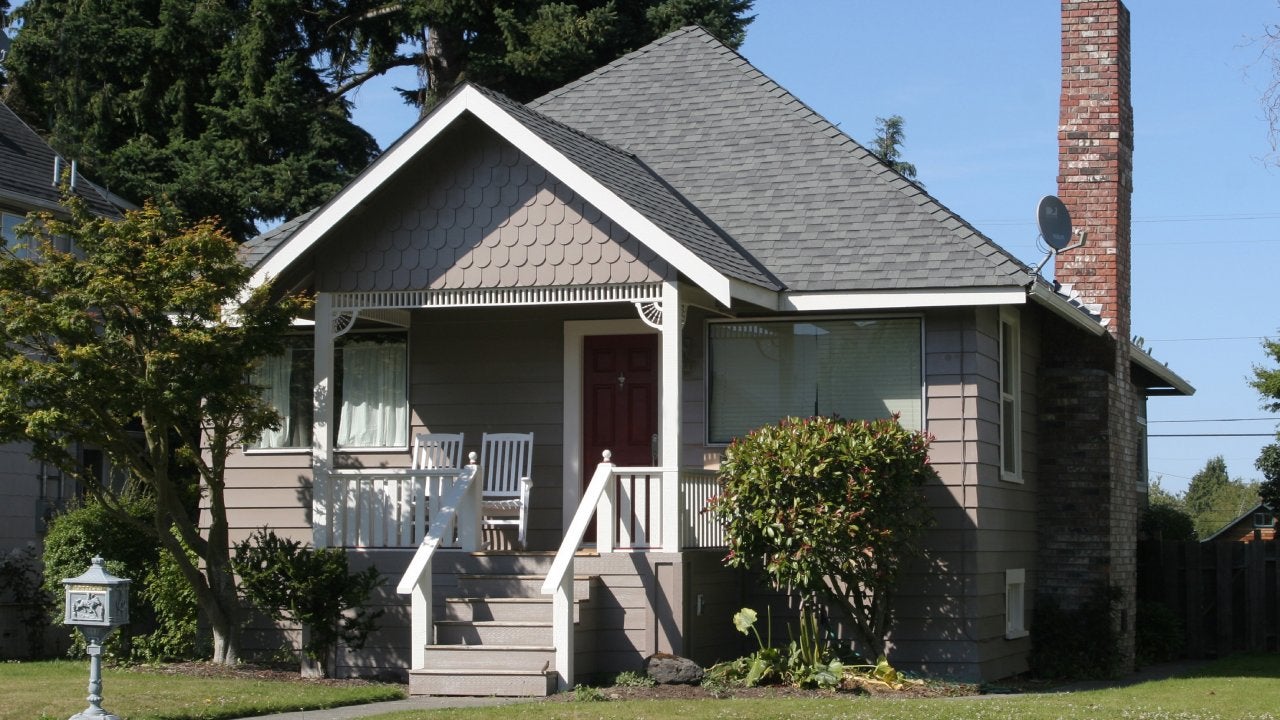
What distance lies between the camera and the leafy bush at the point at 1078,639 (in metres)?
15.9

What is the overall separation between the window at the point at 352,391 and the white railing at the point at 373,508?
1.76 m

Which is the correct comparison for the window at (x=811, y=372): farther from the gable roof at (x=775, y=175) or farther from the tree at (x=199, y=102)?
the tree at (x=199, y=102)

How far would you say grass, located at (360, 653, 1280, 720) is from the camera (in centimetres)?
1076

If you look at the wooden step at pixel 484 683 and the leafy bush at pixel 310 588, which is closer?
the wooden step at pixel 484 683

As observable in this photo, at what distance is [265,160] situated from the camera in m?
26.9

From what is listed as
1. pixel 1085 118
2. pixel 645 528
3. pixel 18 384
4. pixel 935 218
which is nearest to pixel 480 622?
pixel 645 528

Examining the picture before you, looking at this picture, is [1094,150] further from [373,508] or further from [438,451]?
[373,508]

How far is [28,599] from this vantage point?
1806 cm

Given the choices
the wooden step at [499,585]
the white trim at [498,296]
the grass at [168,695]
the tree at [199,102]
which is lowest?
the grass at [168,695]

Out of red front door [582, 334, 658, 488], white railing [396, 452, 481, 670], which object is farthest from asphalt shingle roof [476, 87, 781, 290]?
white railing [396, 452, 481, 670]

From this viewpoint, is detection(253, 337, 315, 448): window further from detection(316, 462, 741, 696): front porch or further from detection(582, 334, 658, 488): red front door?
detection(582, 334, 658, 488): red front door

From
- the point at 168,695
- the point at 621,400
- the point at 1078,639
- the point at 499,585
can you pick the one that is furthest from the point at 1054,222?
the point at 168,695

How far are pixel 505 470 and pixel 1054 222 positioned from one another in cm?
620

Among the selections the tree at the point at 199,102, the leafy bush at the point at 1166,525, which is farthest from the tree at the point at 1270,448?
the tree at the point at 199,102
